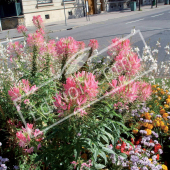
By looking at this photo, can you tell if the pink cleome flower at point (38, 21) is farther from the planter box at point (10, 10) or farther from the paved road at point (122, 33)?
the planter box at point (10, 10)

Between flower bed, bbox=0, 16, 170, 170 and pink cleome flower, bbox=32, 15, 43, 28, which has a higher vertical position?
pink cleome flower, bbox=32, 15, 43, 28

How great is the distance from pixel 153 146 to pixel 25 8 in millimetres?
20252

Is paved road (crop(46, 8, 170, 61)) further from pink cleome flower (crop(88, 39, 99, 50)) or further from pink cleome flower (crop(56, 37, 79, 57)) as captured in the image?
pink cleome flower (crop(56, 37, 79, 57))

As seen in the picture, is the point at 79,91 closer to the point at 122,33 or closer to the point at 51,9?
the point at 122,33

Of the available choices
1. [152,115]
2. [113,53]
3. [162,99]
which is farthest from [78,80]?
[162,99]

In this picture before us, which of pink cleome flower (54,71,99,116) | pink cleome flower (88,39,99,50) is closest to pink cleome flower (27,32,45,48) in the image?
pink cleome flower (88,39,99,50)

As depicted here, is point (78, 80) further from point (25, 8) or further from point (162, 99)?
point (25, 8)

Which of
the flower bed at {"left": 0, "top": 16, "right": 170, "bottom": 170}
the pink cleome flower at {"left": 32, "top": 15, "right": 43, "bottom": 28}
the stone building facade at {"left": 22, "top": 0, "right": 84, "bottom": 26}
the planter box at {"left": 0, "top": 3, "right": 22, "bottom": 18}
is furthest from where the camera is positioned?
the stone building facade at {"left": 22, "top": 0, "right": 84, "bottom": 26}

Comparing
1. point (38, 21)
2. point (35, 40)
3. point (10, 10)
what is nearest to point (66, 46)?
point (35, 40)

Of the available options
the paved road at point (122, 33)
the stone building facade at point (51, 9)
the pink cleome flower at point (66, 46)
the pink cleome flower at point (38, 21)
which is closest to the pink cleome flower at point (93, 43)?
the pink cleome flower at point (66, 46)

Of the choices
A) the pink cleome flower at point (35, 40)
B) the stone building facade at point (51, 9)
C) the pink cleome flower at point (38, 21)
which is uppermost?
the stone building facade at point (51, 9)

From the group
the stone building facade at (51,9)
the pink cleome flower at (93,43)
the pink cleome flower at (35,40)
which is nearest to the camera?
the pink cleome flower at (35,40)

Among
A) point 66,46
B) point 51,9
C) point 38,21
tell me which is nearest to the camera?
point 66,46

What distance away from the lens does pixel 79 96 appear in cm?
142
